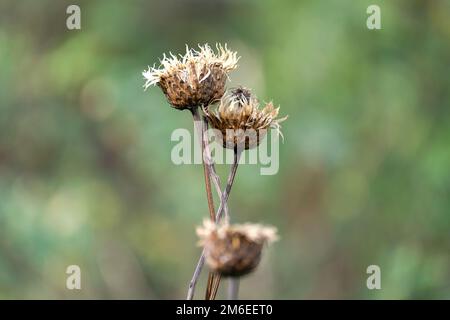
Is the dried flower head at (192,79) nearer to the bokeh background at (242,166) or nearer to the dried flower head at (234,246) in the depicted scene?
the dried flower head at (234,246)

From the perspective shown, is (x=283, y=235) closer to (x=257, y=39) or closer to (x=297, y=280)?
(x=297, y=280)

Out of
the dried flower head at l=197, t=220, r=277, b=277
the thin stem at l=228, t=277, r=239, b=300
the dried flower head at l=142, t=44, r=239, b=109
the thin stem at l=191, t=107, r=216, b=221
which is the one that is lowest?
the thin stem at l=228, t=277, r=239, b=300

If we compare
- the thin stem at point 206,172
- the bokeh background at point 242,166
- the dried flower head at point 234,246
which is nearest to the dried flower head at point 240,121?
the thin stem at point 206,172

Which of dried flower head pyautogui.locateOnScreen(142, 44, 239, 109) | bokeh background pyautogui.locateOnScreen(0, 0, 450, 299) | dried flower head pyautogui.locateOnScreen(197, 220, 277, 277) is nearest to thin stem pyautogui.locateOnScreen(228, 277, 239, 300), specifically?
dried flower head pyautogui.locateOnScreen(197, 220, 277, 277)

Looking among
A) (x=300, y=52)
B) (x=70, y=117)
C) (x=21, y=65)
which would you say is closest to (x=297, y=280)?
(x=300, y=52)

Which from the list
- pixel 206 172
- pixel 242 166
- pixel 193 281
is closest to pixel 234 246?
pixel 193 281

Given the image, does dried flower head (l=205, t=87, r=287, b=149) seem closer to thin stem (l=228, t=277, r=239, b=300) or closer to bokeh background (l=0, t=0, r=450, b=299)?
thin stem (l=228, t=277, r=239, b=300)
